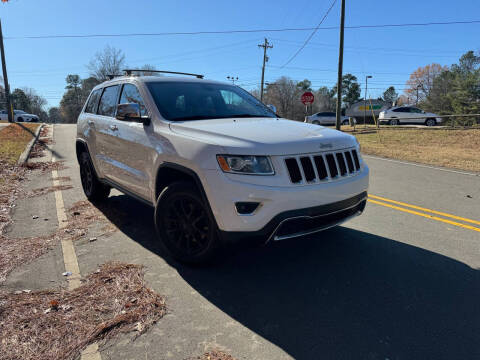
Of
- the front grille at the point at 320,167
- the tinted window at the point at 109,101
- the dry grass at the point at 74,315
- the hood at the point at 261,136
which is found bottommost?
the dry grass at the point at 74,315

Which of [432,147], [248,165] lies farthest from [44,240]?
[432,147]

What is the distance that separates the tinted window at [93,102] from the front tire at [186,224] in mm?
2906

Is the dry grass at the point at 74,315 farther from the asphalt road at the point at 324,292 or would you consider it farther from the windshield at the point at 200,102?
the windshield at the point at 200,102

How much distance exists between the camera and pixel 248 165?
293 centimetres

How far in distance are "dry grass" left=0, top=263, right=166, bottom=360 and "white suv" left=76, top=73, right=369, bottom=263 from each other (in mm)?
671

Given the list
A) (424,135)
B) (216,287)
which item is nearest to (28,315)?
(216,287)

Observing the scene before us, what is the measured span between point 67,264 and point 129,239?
2.67 ft

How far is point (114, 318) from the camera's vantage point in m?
Result: 2.69

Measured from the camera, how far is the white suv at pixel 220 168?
2902 millimetres

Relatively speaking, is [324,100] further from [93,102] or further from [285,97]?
[93,102]

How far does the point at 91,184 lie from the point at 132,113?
250 centimetres

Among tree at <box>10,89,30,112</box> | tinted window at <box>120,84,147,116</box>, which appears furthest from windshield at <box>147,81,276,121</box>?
tree at <box>10,89,30,112</box>

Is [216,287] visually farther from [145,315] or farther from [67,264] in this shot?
[67,264]

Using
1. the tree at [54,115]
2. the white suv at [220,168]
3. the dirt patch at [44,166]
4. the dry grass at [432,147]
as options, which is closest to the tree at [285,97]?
the dry grass at [432,147]
